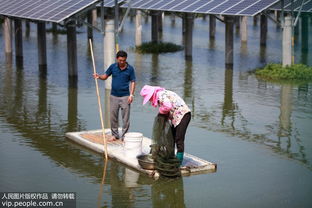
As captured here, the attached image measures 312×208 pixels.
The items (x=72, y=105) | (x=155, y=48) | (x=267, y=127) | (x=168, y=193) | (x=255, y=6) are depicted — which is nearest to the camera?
(x=168, y=193)

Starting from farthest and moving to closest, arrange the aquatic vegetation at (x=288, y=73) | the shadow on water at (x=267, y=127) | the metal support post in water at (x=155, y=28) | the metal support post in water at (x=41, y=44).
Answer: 1. the metal support post in water at (x=155, y=28)
2. the metal support post in water at (x=41, y=44)
3. the aquatic vegetation at (x=288, y=73)
4. the shadow on water at (x=267, y=127)

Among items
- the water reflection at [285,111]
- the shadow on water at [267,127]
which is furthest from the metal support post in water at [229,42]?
the shadow on water at [267,127]

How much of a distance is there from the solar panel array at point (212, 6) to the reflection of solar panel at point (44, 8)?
15.5ft

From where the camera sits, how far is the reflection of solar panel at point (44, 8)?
18734 mm

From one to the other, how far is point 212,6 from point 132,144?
1347 centimetres

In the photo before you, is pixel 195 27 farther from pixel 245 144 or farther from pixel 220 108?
pixel 245 144

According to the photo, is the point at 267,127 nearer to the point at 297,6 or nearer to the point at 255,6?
the point at 255,6

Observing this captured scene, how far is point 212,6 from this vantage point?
23297 mm

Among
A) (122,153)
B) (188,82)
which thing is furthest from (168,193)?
(188,82)

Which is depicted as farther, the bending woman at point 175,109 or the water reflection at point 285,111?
the water reflection at point 285,111

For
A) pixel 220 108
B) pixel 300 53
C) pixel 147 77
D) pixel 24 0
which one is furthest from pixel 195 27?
pixel 220 108

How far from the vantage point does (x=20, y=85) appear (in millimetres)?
19312

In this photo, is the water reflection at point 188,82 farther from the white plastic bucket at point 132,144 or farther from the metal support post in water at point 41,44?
the white plastic bucket at point 132,144

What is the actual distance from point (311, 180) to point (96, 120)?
587 cm
